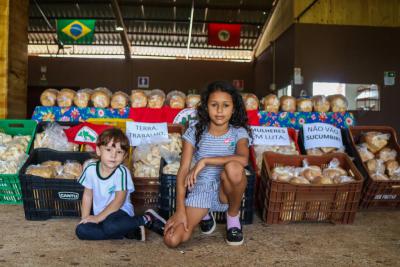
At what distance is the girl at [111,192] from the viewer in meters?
2.20

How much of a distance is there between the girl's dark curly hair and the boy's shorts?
0.28 m

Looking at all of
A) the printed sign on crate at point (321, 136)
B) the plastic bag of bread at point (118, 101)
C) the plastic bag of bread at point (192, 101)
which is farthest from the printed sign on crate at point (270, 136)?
the plastic bag of bread at point (118, 101)

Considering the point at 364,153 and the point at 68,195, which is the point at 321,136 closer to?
the point at 364,153

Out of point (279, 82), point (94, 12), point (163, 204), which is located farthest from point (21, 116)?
point (94, 12)

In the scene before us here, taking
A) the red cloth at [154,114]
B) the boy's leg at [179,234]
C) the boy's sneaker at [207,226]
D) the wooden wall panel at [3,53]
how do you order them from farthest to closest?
the wooden wall panel at [3,53] → the red cloth at [154,114] → the boy's sneaker at [207,226] → the boy's leg at [179,234]

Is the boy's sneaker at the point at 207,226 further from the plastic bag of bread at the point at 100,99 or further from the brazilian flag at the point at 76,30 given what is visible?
the brazilian flag at the point at 76,30

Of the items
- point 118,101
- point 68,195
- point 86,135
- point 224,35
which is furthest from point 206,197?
point 224,35

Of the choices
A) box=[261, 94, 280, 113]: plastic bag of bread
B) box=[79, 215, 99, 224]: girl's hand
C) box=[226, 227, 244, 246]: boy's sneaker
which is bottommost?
box=[226, 227, 244, 246]: boy's sneaker

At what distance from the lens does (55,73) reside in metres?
12.6

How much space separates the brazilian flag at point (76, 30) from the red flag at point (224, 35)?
130 inches

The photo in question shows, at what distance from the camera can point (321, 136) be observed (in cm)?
341

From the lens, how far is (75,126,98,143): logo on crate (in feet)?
10.7

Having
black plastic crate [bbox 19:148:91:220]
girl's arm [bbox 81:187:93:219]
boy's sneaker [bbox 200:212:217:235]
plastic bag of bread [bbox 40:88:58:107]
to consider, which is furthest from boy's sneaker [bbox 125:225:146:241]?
plastic bag of bread [bbox 40:88:58:107]

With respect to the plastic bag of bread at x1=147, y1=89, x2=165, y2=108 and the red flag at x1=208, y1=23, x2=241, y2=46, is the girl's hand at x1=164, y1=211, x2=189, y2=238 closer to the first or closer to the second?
the plastic bag of bread at x1=147, y1=89, x2=165, y2=108
